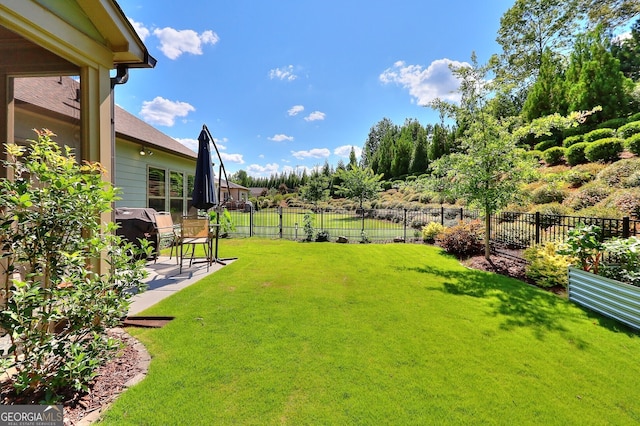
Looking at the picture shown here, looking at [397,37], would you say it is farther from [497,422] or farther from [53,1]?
[497,422]

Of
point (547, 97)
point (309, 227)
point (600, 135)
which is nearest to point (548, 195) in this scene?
point (600, 135)

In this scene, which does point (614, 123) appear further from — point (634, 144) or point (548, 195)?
point (548, 195)

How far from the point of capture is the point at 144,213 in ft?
21.4

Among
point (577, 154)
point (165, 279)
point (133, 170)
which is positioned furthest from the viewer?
point (577, 154)

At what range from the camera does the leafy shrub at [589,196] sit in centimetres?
840

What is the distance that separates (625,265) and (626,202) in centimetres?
487

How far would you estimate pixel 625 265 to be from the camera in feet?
13.4

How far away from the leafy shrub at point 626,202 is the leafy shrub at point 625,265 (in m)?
4.08

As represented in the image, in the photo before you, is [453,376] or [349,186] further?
[349,186]

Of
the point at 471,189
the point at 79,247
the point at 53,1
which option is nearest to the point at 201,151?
the point at 53,1

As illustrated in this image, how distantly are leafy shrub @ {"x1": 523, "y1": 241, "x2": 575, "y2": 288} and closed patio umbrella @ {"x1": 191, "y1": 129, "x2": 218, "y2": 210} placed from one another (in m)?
6.92

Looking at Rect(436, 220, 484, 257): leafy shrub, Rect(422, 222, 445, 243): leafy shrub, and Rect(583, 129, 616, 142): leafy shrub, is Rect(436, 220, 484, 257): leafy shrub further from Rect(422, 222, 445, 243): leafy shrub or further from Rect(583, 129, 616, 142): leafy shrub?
Rect(583, 129, 616, 142): leafy shrub

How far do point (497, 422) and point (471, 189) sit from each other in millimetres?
5793

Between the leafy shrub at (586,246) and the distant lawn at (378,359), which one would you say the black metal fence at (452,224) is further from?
the distant lawn at (378,359)
